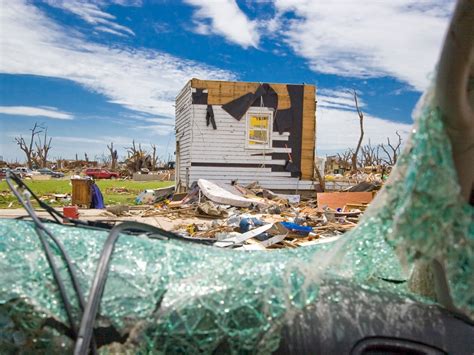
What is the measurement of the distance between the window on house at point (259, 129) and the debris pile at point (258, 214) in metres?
1.88

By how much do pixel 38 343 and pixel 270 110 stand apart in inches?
708

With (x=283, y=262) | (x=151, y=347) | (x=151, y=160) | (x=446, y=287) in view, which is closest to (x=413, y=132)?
(x=446, y=287)

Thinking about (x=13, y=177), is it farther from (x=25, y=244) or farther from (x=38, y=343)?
(x=38, y=343)

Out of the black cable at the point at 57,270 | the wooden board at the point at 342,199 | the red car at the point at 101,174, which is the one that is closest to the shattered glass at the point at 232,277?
the black cable at the point at 57,270

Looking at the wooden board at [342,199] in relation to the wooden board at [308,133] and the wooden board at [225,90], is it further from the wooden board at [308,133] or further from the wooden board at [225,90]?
the wooden board at [225,90]

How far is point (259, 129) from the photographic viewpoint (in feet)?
62.3

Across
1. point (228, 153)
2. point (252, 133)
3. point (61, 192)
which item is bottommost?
point (61, 192)

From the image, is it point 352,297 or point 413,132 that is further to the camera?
point 352,297

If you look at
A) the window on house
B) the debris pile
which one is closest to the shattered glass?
the debris pile

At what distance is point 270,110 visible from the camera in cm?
1873

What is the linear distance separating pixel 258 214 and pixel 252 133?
7.27 m

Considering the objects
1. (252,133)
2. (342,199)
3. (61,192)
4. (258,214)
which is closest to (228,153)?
(252,133)

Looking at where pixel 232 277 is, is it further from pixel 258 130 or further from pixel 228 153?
pixel 258 130

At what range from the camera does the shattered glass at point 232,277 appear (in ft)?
3.48
